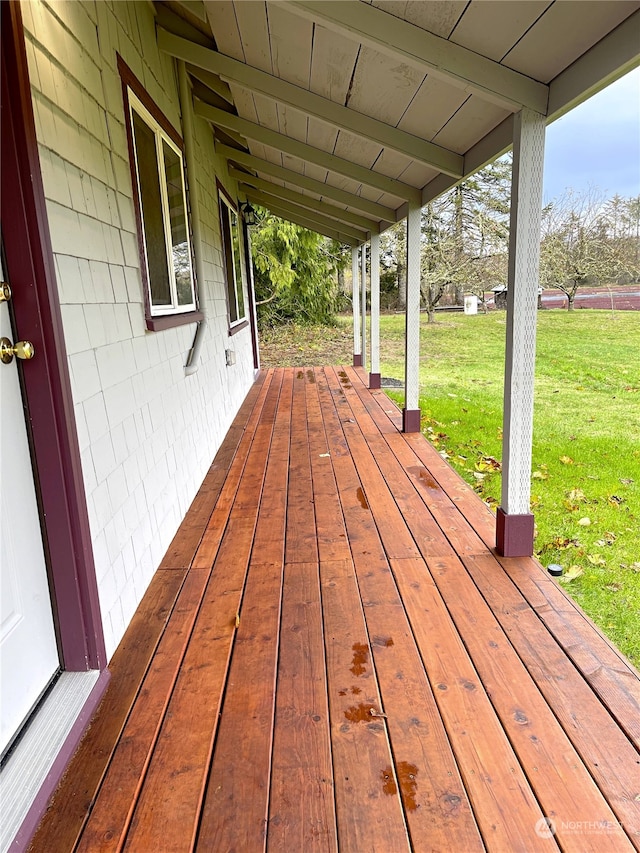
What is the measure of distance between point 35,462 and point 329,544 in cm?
151

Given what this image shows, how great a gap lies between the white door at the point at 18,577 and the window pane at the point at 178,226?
2.06 meters

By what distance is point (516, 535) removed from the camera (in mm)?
2473

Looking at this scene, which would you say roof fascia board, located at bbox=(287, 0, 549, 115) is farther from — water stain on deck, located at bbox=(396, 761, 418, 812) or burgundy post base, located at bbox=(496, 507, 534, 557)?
water stain on deck, located at bbox=(396, 761, 418, 812)

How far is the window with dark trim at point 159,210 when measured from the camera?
258 centimetres

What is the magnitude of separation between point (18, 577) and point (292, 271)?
971 cm

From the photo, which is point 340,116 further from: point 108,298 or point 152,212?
point 108,298

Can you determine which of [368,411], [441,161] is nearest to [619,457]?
[368,411]

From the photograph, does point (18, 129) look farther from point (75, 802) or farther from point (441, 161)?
point (441, 161)

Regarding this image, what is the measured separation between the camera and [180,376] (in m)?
3.26

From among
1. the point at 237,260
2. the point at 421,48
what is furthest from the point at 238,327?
the point at 421,48

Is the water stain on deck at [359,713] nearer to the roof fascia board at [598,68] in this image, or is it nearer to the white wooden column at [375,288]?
the roof fascia board at [598,68]

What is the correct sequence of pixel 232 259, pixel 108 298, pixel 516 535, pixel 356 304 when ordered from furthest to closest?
pixel 356 304, pixel 232 259, pixel 516 535, pixel 108 298

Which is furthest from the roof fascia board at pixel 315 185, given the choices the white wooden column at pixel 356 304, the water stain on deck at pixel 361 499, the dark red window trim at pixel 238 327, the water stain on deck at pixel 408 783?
the water stain on deck at pixel 408 783

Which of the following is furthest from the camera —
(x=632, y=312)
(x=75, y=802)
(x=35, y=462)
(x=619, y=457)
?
(x=632, y=312)
